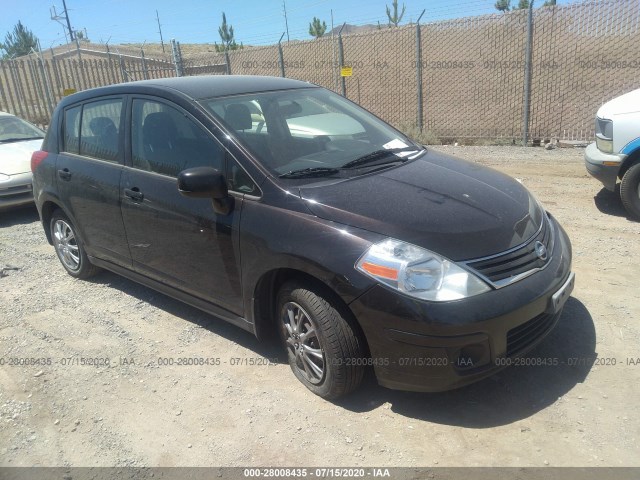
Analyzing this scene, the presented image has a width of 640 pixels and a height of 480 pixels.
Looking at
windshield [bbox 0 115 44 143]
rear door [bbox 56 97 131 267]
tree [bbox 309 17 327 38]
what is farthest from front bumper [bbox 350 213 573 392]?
tree [bbox 309 17 327 38]

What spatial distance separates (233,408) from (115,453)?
69 cm

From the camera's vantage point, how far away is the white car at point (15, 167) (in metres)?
7.58

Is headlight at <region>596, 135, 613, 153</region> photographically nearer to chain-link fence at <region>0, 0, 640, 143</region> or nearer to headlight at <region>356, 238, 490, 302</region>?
headlight at <region>356, 238, 490, 302</region>

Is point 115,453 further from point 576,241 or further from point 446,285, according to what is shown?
point 576,241

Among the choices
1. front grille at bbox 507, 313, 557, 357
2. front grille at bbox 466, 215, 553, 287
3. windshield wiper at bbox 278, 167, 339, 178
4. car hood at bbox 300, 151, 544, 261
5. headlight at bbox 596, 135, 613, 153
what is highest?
windshield wiper at bbox 278, 167, 339, 178

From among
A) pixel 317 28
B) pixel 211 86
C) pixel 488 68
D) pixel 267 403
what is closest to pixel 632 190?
pixel 211 86

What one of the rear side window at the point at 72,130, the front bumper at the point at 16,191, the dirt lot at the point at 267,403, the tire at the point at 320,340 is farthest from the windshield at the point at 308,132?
the front bumper at the point at 16,191

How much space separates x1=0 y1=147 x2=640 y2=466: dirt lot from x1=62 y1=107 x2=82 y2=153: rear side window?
149cm

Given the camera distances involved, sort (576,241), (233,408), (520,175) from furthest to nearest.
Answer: (520,175) → (576,241) → (233,408)

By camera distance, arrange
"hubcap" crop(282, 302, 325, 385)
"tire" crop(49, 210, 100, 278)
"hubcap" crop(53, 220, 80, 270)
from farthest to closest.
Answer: "hubcap" crop(53, 220, 80, 270), "tire" crop(49, 210, 100, 278), "hubcap" crop(282, 302, 325, 385)

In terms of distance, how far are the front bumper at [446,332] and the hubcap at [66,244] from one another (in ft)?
11.5

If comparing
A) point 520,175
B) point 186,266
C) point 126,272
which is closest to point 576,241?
point 520,175

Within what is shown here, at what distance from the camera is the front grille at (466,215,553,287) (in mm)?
2748

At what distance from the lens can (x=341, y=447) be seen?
2824 mm
